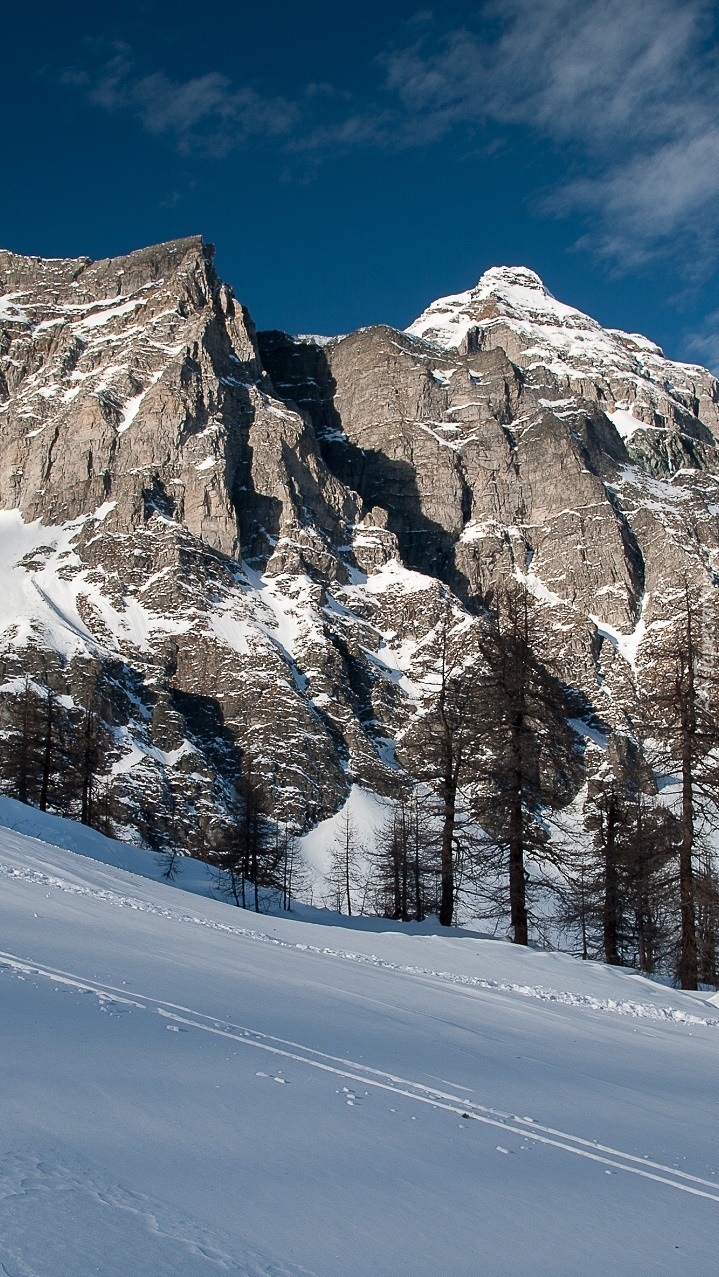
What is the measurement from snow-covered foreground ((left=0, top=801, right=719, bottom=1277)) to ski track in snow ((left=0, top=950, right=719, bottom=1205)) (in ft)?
0.07

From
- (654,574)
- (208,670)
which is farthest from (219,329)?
(654,574)

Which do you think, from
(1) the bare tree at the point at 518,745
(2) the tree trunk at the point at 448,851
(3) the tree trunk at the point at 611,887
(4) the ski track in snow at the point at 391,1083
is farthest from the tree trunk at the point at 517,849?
(4) the ski track in snow at the point at 391,1083

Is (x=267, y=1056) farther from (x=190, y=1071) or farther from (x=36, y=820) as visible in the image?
(x=36, y=820)

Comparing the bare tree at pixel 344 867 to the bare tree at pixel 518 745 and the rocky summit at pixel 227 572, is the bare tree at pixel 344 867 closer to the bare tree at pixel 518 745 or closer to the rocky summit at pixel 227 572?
the rocky summit at pixel 227 572

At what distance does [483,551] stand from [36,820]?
178m

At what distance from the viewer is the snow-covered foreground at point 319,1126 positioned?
2578 millimetres

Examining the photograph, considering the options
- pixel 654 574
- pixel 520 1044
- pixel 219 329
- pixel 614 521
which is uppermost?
pixel 219 329

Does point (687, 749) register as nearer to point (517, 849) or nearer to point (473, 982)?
point (517, 849)

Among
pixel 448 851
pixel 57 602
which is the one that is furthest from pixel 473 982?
pixel 57 602

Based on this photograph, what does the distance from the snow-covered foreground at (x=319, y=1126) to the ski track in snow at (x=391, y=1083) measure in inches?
0.8

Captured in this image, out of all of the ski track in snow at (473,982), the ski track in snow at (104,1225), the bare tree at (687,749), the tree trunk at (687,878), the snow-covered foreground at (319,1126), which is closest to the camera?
the ski track in snow at (104,1225)

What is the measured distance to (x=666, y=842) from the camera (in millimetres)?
16188

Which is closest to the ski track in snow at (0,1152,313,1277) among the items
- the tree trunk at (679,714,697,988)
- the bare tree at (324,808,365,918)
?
the tree trunk at (679,714,697,988)

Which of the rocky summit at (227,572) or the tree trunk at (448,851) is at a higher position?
the rocky summit at (227,572)
